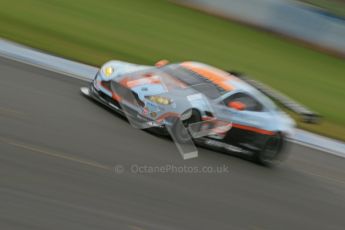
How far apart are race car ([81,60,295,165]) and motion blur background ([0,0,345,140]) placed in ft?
13.1

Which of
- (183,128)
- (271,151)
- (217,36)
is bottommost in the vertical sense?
(217,36)

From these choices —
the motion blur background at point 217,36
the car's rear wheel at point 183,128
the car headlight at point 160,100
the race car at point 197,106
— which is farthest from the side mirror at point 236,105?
the motion blur background at point 217,36

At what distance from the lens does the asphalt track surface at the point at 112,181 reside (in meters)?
7.38

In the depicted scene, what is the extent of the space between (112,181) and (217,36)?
46.8ft

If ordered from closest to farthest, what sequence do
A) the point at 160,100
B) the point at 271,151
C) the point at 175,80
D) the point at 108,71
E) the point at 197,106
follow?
the point at 160,100, the point at 197,106, the point at 108,71, the point at 175,80, the point at 271,151

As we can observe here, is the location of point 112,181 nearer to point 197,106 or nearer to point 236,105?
point 197,106

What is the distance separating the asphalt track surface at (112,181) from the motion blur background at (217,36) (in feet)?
13.7

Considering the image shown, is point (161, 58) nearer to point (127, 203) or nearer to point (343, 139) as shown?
point (343, 139)

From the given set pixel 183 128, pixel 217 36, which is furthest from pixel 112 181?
pixel 217 36

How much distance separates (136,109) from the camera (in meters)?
10.5

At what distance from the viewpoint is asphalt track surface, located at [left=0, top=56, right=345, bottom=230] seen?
7375mm

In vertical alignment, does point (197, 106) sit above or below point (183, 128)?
above

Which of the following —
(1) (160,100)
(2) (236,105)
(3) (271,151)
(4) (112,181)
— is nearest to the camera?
(4) (112,181)

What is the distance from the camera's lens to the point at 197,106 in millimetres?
10641
